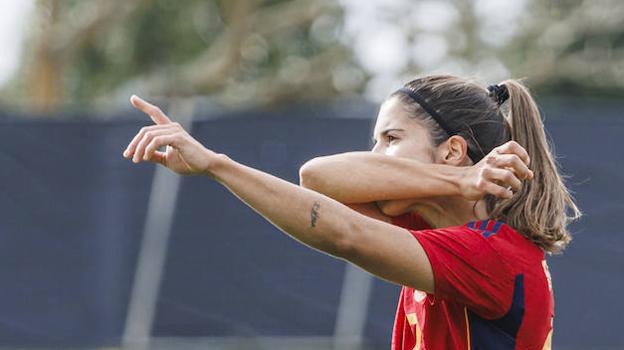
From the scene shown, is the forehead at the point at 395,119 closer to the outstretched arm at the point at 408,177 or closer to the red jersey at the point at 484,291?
the outstretched arm at the point at 408,177

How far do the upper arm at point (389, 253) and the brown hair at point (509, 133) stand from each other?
394 millimetres

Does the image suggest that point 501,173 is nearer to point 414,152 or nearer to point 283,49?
point 414,152

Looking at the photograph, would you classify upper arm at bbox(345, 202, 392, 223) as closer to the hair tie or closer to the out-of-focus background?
the hair tie

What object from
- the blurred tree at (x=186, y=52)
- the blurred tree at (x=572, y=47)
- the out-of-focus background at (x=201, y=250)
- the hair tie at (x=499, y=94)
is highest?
the blurred tree at (x=572, y=47)

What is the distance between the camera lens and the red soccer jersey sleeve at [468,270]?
10.3ft

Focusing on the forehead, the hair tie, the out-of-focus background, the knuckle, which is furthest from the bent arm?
the out-of-focus background

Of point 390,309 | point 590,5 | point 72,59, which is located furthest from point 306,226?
point 590,5

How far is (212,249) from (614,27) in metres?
16.5

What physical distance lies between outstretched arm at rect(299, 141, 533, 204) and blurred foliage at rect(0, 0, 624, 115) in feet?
58.2

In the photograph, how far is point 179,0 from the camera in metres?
27.1

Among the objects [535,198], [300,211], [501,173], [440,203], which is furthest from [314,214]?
[535,198]

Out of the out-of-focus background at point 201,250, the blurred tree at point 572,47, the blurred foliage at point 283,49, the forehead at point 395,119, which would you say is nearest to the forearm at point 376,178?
the forehead at point 395,119

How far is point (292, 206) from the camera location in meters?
3.00

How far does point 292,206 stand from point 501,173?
1.78 ft
